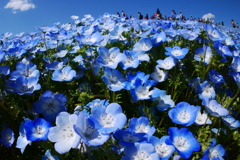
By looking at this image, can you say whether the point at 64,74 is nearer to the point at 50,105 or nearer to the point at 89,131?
the point at 50,105

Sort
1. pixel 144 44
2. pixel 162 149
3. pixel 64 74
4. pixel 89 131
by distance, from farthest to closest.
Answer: pixel 144 44 < pixel 64 74 < pixel 162 149 < pixel 89 131

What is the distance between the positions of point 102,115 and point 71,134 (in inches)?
9.9

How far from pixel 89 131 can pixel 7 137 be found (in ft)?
3.69

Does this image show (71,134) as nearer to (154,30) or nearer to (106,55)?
(106,55)

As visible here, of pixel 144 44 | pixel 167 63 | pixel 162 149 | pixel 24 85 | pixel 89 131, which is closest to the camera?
pixel 89 131

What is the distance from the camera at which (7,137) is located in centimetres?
202

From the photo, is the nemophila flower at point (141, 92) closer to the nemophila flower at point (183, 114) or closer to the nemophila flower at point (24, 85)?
the nemophila flower at point (183, 114)

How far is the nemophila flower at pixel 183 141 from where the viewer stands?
1597mm

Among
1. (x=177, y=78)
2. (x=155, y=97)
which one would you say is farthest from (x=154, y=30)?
(x=155, y=97)

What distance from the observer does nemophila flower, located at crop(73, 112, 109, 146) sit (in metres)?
1.24

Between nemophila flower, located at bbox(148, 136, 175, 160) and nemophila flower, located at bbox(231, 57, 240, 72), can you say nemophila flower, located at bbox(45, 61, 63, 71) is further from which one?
nemophila flower, located at bbox(231, 57, 240, 72)

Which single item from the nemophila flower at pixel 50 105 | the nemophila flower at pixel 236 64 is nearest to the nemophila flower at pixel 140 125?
the nemophila flower at pixel 50 105

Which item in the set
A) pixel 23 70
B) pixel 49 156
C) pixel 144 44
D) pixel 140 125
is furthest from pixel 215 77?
pixel 23 70

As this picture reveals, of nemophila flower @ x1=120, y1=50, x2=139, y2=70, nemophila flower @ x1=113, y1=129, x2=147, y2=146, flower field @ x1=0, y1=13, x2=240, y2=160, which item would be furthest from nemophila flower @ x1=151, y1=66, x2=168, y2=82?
nemophila flower @ x1=113, y1=129, x2=147, y2=146
